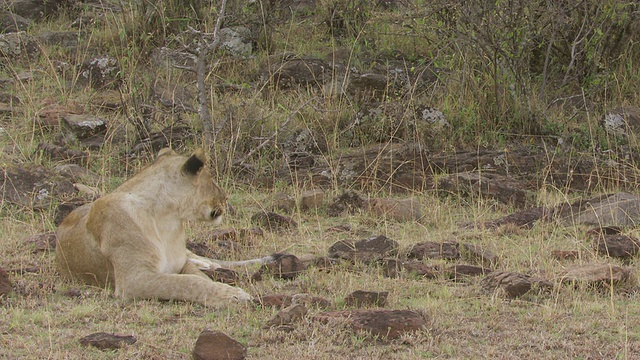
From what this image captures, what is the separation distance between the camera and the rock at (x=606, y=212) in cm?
784

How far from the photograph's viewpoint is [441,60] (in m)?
11.7

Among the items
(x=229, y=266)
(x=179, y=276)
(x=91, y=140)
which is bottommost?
(x=91, y=140)

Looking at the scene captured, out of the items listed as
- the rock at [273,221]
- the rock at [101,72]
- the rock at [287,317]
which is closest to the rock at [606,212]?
the rock at [273,221]

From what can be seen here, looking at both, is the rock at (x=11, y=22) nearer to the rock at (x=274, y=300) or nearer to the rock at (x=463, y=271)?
the rock at (x=463, y=271)

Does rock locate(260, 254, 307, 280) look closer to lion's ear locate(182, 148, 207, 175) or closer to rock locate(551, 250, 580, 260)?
lion's ear locate(182, 148, 207, 175)

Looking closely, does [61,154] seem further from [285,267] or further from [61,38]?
[285,267]

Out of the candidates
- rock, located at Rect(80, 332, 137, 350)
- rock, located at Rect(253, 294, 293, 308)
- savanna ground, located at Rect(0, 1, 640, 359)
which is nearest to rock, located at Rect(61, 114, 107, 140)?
savanna ground, located at Rect(0, 1, 640, 359)

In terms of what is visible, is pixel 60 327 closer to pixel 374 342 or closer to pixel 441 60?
pixel 374 342

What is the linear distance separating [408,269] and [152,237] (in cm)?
163

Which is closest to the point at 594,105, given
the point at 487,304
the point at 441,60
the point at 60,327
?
the point at 441,60

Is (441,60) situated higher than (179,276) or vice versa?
(179,276)

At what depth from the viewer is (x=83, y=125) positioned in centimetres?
1028

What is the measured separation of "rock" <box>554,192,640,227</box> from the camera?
7840 millimetres

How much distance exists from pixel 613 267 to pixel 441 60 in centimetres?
602
